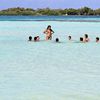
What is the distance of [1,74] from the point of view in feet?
38.4

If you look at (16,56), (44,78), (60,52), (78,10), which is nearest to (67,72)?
(44,78)

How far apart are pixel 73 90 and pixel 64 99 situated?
869mm

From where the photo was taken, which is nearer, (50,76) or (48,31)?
(50,76)

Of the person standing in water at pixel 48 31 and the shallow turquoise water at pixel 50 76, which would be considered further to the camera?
the person standing in water at pixel 48 31

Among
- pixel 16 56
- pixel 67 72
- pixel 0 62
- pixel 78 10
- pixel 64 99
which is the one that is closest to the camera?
pixel 64 99

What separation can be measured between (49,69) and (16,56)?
3.94 metres

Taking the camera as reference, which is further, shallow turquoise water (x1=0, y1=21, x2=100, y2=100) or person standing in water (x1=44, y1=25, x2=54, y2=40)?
person standing in water (x1=44, y1=25, x2=54, y2=40)

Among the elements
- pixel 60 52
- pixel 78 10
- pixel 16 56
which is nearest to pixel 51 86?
pixel 16 56

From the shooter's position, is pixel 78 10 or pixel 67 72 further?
pixel 78 10

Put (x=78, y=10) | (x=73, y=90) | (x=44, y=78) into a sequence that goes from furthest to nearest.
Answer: (x=78, y=10)
(x=44, y=78)
(x=73, y=90)

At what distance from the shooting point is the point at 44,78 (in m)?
11.2

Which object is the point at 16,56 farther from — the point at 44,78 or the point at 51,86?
the point at 51,86

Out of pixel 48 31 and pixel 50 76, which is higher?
pixel 50 76

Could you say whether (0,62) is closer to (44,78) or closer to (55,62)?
(55,62)
